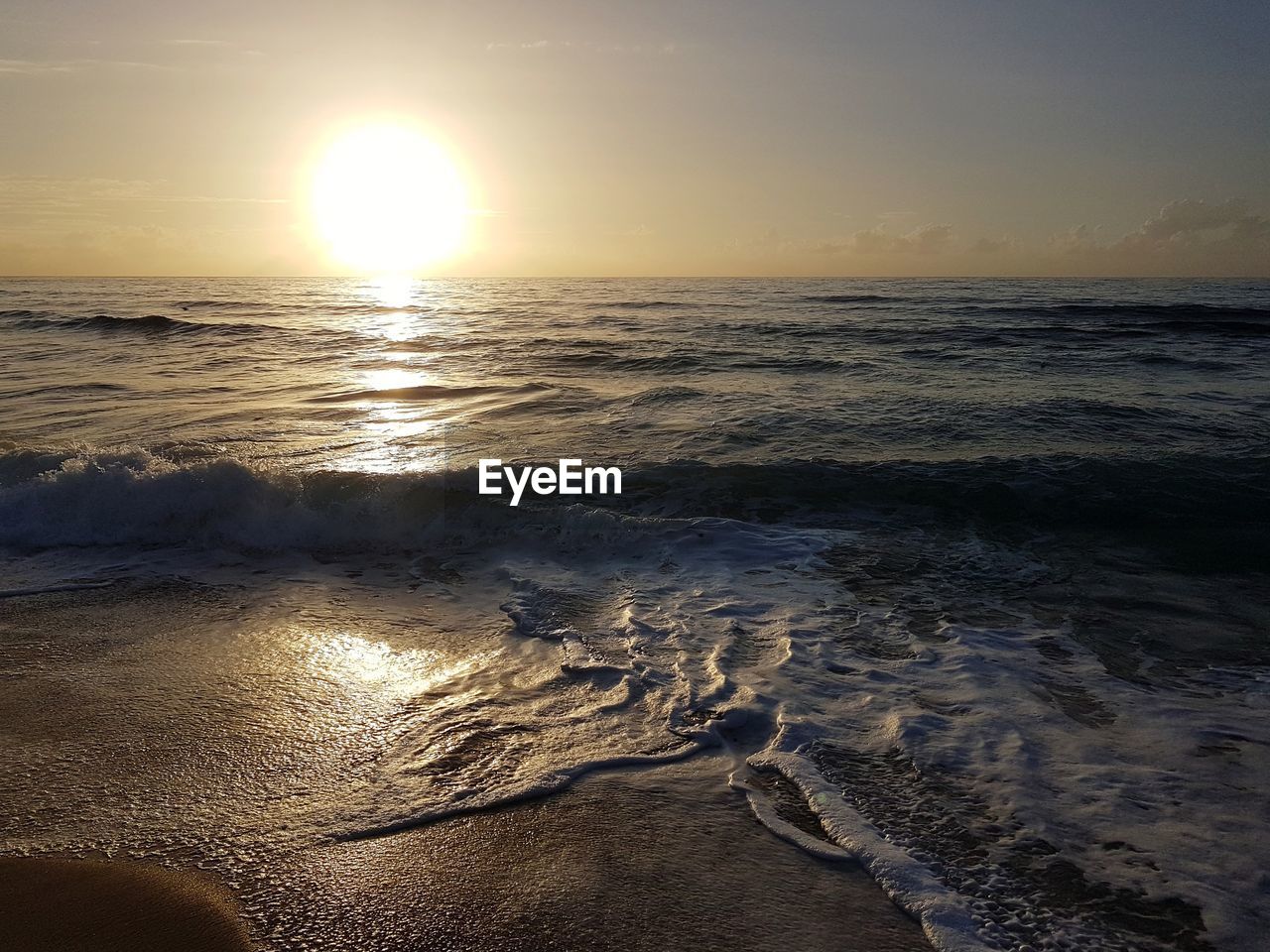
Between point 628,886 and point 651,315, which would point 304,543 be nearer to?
point 628,886

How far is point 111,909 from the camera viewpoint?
3047 mm

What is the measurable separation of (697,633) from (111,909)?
3827mm

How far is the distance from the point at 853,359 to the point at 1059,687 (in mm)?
15717

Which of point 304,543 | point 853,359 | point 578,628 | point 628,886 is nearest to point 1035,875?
point 628,886

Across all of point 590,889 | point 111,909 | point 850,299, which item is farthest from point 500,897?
point 850,299

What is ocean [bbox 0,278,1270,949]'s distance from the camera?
362 cm

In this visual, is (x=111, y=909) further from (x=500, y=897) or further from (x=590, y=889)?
(x=590, y=889)

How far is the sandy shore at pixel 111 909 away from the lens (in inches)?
→ 114

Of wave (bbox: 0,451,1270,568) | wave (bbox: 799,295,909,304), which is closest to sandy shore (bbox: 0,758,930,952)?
wave (bbox: 0,451,1270,568)

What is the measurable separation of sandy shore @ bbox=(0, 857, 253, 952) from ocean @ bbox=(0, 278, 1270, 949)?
5.5 inches

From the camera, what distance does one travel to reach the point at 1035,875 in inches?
133

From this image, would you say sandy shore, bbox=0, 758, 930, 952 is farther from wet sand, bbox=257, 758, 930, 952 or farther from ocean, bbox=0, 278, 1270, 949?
ocean, bbox=0, 278, 1270, 949

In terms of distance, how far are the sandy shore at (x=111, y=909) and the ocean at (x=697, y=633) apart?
14 cm

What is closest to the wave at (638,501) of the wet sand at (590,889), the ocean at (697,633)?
the ocean at (697,633)
